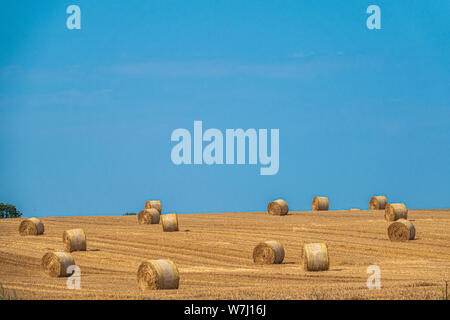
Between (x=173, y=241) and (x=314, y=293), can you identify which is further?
(x=173, y=241)

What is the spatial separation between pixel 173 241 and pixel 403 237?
8.76m

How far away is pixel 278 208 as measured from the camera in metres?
44.6

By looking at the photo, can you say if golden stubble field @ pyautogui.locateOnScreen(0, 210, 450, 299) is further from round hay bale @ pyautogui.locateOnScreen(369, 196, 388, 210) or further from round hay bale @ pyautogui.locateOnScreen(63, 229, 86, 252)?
round hay bale @ pyautogui.locateOnScreen(369, 196, 388, 210)

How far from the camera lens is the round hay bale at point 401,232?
29562 mm

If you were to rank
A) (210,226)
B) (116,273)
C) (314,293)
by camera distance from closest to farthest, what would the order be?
(314,293) < (116,273) < (210,226)

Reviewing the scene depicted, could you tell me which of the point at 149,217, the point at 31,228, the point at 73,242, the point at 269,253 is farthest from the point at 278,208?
the point at 269,253

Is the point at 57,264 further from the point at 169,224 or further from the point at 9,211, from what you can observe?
the point at 9,211

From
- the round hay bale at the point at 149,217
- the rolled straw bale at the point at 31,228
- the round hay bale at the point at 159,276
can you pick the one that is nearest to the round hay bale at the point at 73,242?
the rolled straw bale at the point at 31,228

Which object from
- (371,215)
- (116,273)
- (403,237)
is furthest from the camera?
(371,215)

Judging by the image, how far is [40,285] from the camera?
59.5 ft

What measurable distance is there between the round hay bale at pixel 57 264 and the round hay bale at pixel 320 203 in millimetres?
27354

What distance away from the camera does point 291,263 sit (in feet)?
82.4

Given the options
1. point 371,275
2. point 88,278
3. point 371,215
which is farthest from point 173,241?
point 371,215
